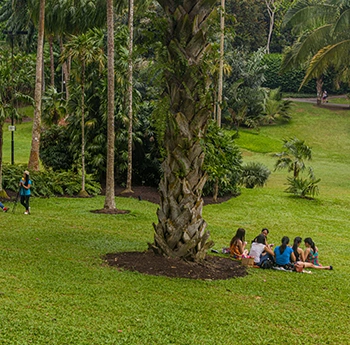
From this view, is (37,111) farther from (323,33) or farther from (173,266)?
(173,266)

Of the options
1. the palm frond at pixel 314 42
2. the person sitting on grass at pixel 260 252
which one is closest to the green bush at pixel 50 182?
the person sitting on grass at pixel 260 252

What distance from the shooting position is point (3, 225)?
574 inches

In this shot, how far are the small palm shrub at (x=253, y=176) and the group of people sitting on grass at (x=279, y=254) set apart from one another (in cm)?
1582

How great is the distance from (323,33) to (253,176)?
7.46 m

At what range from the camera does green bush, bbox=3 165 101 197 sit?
21008mm

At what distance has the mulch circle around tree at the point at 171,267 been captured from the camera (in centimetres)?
1021

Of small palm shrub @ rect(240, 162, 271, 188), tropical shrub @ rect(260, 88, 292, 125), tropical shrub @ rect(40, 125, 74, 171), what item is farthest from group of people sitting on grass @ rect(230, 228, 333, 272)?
tropical shrub @ rect(260, 88, 292, 125)

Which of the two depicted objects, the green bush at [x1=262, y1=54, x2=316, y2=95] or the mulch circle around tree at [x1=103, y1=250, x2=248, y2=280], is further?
the green bush at [x1=262, y1=54, x2=316, y2=95]

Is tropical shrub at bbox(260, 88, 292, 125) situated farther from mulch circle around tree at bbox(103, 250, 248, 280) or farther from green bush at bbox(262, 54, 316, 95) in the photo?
mulch circle around tree at bbox(103, 250, 248, 280)

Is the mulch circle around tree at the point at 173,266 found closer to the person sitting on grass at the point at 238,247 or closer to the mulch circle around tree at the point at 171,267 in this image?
the mulch circle around tree at the point at 171,267

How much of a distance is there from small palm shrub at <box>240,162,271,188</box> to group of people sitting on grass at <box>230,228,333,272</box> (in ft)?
51.9

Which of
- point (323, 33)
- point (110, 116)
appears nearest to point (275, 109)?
point (323, 33)

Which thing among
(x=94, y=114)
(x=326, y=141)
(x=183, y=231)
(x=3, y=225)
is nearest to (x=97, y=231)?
(x=3, y=225)

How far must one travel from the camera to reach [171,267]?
10367 mm
